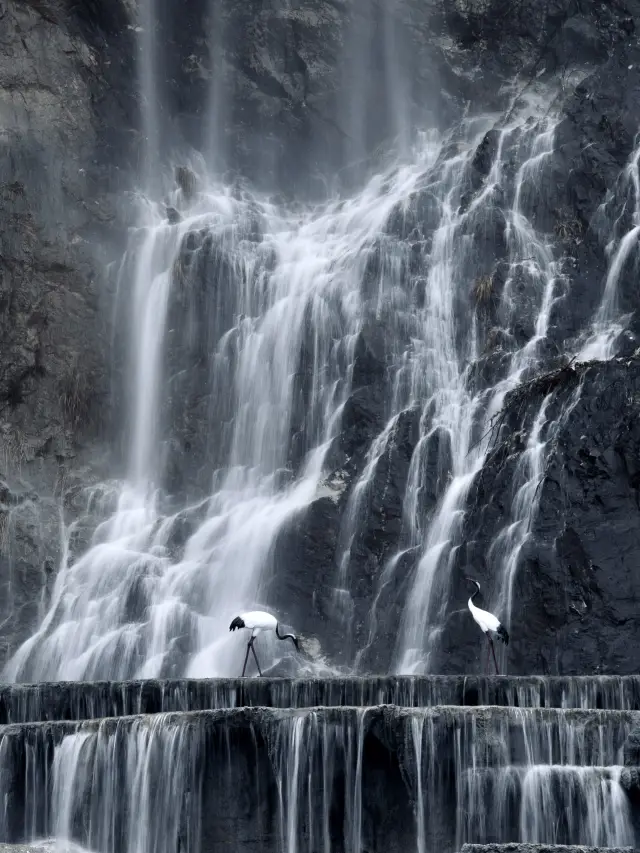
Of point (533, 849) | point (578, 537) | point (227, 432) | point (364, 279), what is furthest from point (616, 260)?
point (533, 849)

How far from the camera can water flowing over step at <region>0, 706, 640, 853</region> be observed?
55.6 ft

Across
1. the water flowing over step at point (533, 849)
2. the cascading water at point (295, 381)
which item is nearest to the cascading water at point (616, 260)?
the cascading water at point (295, 381)

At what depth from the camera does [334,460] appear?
1247 inches

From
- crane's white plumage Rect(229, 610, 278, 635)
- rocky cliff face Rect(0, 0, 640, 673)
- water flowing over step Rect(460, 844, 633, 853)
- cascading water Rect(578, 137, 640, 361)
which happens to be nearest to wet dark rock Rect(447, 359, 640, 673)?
rocky cliff face Rect(0, 0, 640, 673)

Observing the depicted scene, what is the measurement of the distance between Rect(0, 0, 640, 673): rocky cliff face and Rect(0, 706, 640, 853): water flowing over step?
724 centimetres

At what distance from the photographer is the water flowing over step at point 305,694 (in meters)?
19.5

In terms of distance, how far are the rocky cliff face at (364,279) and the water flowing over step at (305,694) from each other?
4857 millimetres

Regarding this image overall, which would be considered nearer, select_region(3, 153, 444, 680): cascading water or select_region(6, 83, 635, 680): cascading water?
select_region(6, 83, 635, 680): cascading water

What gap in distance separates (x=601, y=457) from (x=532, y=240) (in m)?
9.83

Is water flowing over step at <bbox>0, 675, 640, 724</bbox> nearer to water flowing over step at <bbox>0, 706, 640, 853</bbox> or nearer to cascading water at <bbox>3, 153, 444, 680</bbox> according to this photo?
water flowing over step at <bbox>0, 706, 640, 853</bbox>

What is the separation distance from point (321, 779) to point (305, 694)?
2.67 m

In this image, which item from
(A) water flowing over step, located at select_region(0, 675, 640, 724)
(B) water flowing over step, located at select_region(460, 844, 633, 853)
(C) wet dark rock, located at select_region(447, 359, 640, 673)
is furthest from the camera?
(C) wet dark rock, located at select_region(447, 359, 640, 673)


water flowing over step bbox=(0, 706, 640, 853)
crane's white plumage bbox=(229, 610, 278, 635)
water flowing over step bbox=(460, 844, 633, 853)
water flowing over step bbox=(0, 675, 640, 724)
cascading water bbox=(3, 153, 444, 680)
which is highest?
cascading water bbox=(3, 153, 444, 680)

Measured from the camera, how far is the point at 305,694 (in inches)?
816
